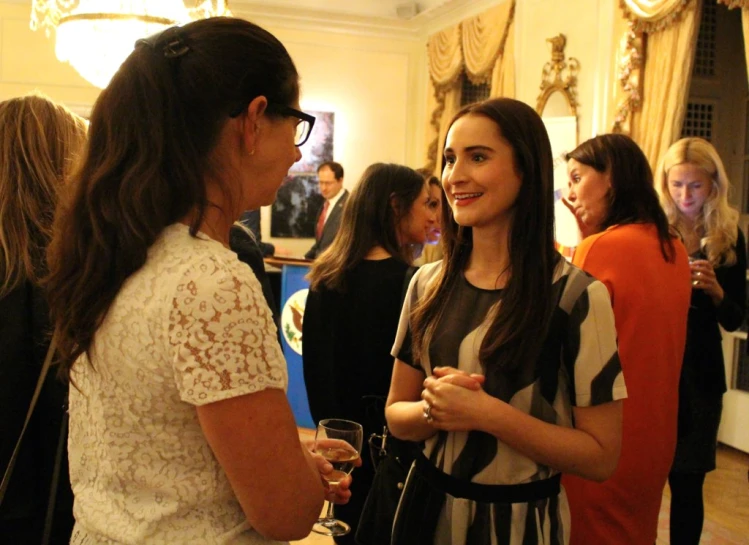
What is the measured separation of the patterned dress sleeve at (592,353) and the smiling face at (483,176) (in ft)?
0.86

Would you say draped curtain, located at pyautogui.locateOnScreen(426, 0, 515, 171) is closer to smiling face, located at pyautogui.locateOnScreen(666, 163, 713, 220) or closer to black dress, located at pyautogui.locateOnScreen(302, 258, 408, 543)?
smiling face, located at pyautogui.locateOnScreen(666, 163, 713, 220)

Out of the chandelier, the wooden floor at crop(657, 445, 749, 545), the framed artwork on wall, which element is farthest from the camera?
the framed artwork on wall

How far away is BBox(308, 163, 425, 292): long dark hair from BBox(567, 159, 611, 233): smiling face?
23.7 inches

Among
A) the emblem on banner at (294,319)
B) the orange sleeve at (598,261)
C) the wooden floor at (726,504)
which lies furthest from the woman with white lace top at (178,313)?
the emblem on banner at (294,319)

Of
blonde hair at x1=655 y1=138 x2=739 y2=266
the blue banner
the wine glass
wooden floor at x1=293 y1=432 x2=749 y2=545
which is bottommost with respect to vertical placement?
wooden floor at x1=293 y1=432 x2=749 y2=545

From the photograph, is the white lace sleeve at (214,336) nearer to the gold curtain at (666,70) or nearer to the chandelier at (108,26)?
the chandelier at (108,26)

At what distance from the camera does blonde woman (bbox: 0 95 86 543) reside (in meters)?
1.67

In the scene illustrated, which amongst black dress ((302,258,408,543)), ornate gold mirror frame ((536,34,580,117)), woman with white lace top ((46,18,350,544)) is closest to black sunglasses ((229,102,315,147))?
woman with white lace top ((46,18,350,544))

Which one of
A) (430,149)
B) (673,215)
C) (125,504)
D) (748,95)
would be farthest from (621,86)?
(125,504)

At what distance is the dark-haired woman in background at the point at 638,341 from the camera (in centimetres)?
208

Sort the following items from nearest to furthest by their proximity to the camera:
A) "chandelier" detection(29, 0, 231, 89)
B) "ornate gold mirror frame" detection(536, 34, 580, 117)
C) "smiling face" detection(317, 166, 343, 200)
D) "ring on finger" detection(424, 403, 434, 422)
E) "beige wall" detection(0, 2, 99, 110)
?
1. "ring on finger" detection(424, 403, 434, 422)
2. "chandelier" detection(29, 0, 231, 89)
3. "ornate gold mirror frame" detection(536, 34, 580, 117)
4. "smiling face" detection(317, 166, 343, 200)
5. "beige wall" detection(0, 2, 99, 110)

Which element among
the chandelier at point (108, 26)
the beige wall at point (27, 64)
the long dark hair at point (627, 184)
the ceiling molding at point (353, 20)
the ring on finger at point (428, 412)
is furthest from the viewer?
the ceiling molding at point (353, 20)

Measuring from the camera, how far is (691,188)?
3266 mm

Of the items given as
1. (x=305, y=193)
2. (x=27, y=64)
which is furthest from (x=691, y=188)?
(x=27, y=64)
